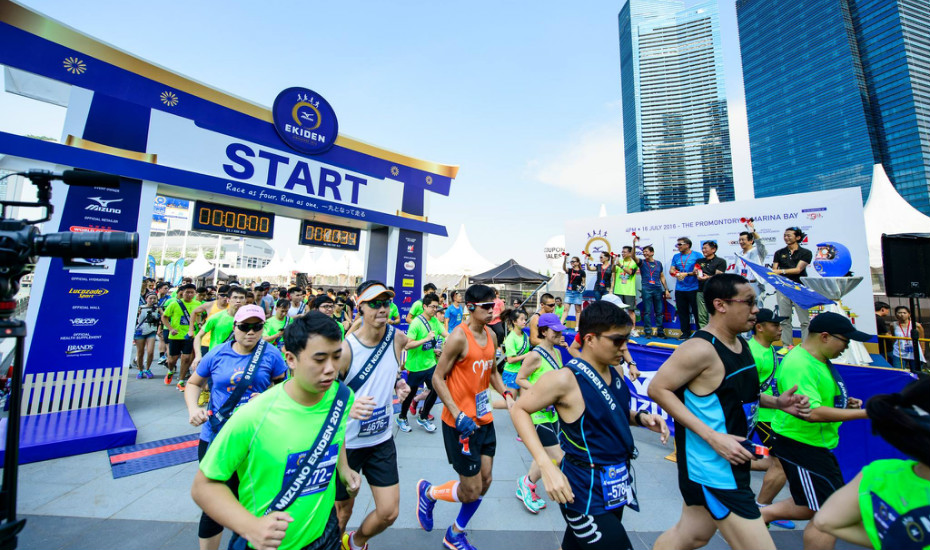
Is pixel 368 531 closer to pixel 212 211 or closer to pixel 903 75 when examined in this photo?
pixel 212 211

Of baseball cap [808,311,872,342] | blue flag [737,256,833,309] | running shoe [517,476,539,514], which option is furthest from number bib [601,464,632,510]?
blue flag [737,256,833,309]

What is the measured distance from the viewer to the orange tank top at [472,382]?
11.1ft

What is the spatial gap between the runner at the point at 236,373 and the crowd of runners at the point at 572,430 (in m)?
0.01

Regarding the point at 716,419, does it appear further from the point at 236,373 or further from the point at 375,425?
the point at 236,373

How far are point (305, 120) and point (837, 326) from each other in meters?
10.9

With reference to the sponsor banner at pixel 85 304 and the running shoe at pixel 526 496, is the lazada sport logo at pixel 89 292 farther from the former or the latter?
the running shoe at pixel 526 496

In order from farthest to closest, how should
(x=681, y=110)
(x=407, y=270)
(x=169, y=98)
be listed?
(x=681, y=110) < (x=407, y=270) < (x=169, y=98)

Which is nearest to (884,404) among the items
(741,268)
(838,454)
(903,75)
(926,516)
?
(926,516)

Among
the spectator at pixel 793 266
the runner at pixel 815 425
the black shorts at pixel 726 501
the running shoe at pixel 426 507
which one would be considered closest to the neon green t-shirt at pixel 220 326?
the running shoe at pixel 426 507

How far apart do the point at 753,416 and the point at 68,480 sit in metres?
6.57

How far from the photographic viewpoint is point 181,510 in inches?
133

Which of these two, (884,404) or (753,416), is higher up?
(884,404)

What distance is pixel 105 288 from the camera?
19.6 ft

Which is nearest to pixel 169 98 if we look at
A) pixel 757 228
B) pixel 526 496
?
pixel 526 496
